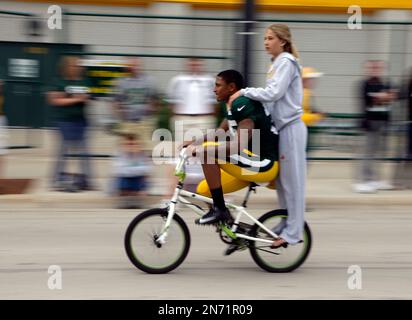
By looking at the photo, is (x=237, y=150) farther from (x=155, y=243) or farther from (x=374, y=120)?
(x=374, y=120)

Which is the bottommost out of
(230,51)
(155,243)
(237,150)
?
(155,243)

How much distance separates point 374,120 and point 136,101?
3.10 meters

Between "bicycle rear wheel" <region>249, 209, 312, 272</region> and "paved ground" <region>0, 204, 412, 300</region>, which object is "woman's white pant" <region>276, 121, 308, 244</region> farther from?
"paved ground" <region>0, 204, 412, 300</region>

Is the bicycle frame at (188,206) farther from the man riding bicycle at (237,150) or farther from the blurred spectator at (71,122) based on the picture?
the blurred spectator at (71,122)

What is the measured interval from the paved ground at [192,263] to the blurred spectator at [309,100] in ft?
4.69

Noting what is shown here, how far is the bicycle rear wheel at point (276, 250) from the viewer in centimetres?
707

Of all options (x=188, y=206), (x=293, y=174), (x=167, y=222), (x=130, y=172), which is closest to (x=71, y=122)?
(x=130, y=172)

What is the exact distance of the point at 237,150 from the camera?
677 cm

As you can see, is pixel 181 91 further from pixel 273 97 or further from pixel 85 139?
pixel 273 97

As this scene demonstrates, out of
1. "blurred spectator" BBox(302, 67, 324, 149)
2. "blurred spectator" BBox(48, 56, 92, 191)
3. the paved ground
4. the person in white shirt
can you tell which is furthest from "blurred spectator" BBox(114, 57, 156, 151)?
"blurred spectator" BBox(302, 67, 324, 149)

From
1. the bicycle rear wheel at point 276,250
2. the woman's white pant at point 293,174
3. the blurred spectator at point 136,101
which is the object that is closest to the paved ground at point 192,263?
the bicycle rear wheel at point 276,250
